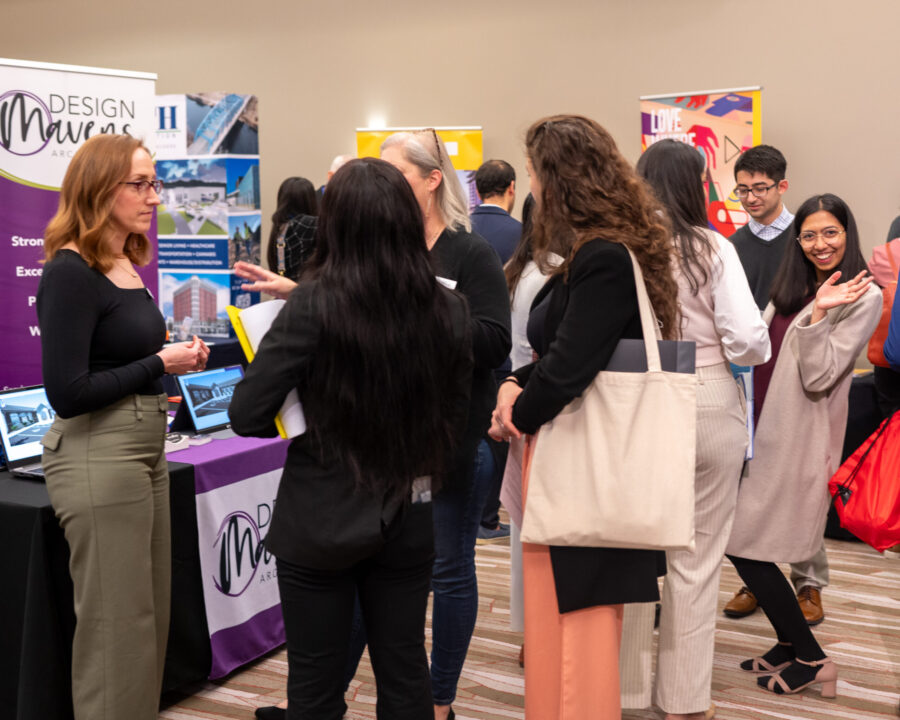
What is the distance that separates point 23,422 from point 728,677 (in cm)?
215

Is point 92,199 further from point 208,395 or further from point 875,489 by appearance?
point 875,489

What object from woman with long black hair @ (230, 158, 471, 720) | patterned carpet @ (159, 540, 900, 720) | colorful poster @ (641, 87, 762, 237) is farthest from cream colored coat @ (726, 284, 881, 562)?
Answer: colorful poster @ (641, 87, 762, 237)

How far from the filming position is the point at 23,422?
7.54 ft

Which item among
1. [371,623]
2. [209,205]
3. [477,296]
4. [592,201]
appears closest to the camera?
[371,623]

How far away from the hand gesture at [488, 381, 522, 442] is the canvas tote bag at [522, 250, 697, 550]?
197 mm

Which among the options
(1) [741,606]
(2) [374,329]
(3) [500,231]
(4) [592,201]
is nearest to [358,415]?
(2) [374,329]

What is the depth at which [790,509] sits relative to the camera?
2.56 m

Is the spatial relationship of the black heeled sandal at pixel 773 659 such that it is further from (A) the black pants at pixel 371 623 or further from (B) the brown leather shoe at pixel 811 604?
(A) the black pants at pixel 371 623

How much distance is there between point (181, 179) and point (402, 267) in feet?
17.3

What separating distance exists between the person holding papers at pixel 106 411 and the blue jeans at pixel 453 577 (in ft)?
1.75

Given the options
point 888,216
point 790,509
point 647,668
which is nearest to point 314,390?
point 647,668

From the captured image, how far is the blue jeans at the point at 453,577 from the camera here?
6.88 feet

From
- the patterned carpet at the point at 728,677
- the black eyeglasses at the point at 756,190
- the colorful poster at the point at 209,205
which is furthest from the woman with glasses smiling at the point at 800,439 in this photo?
the colorful poster at the point at 209,205

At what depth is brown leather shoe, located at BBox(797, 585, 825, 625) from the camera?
3.18m
